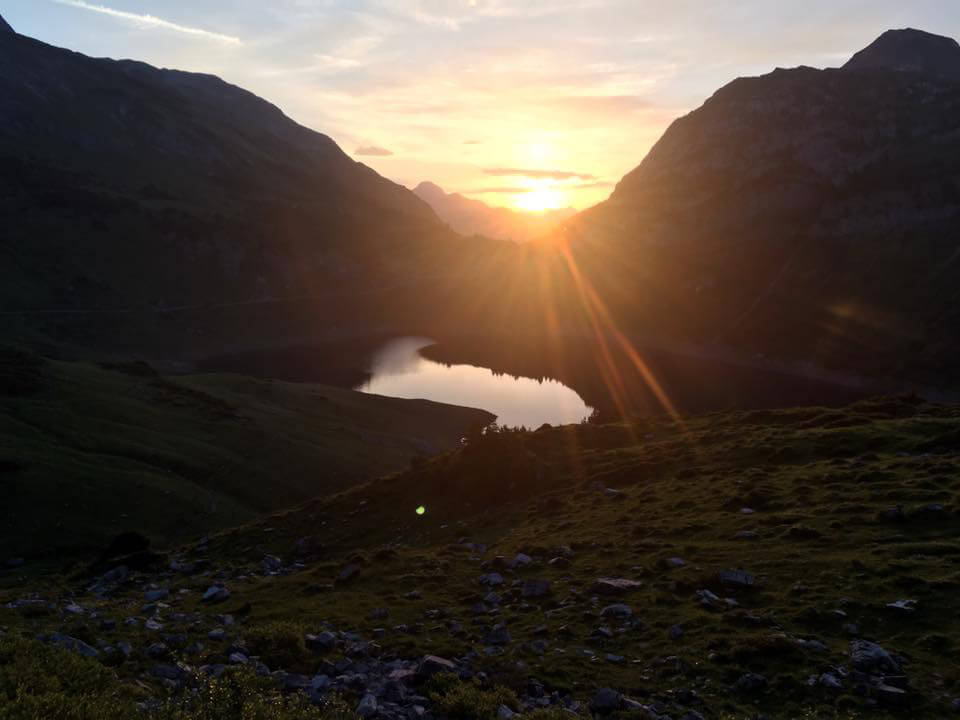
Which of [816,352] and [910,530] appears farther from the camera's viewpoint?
[816,352]

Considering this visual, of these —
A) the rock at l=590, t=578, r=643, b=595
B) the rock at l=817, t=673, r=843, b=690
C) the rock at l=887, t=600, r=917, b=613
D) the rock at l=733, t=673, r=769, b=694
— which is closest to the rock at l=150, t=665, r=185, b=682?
the rock at l=590, t=578, r=643, b=595

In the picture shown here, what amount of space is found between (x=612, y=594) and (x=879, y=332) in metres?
195

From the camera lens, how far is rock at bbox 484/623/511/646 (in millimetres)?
19953

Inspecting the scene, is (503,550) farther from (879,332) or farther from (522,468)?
(879,332)

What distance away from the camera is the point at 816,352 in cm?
18675

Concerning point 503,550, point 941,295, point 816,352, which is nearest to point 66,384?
point 503,550

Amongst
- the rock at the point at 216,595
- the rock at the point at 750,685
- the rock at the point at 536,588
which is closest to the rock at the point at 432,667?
the rock at the point at 536,588

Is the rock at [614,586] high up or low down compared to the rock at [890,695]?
down

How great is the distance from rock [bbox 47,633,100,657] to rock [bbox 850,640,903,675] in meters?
18.4

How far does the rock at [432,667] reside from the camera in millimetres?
17297

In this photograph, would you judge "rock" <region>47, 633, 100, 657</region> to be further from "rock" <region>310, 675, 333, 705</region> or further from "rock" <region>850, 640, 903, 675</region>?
"rock" <region>850, 640, 903, 675</region>

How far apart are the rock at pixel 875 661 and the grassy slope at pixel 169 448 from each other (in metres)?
41.4

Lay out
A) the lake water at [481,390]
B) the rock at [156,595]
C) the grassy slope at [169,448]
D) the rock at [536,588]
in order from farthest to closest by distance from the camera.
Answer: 1. the lake water at [481,390]
2. the grassy slope at [169,448]
3. the rock at [156,595]
4. the rock at [536,588]

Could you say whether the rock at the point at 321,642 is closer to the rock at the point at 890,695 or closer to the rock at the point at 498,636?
the rock at the point at 498,636
